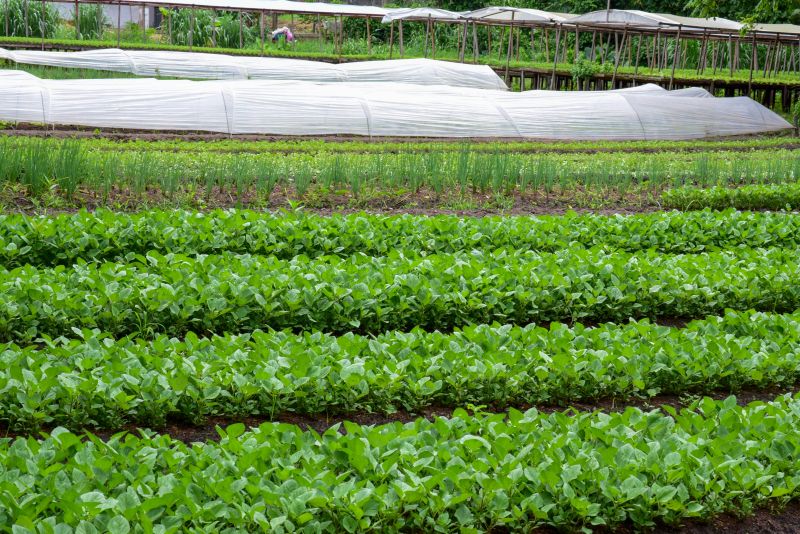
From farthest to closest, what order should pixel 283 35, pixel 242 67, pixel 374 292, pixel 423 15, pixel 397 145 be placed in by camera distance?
1. pixel 283 35
2. pixel 423 15
3. pixel 242 67
4. pixel 397 145
5. pixel 374 292

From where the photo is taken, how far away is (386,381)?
14.3 feet

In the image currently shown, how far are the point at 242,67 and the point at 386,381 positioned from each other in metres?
16.4

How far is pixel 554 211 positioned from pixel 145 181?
4.14m

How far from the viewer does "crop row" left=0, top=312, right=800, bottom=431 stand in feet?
13.1

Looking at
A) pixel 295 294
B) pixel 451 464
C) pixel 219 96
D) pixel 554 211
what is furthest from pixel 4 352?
pixel 219 96

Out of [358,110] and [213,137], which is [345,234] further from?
[358,110]

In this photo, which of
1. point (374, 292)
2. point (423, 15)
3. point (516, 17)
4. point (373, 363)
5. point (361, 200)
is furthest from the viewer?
point (516, 17)

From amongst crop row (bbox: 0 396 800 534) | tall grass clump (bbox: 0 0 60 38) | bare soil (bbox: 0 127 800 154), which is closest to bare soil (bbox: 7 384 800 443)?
crop row (bbox: 0 396 800 534)

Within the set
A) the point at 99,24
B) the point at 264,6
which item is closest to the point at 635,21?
the point at 264,6

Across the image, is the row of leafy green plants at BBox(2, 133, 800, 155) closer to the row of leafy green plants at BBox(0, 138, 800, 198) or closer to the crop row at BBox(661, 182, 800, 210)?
the row of leafy green plants at BBox(0, 138, 800, 198)

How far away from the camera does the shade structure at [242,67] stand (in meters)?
18.7

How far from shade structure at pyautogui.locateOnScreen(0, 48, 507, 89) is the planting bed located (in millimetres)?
12643

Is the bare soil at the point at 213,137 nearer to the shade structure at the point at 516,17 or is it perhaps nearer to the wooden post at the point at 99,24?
the shade structure at the point at 516,17

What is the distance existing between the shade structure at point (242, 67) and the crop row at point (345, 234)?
1235 cm
